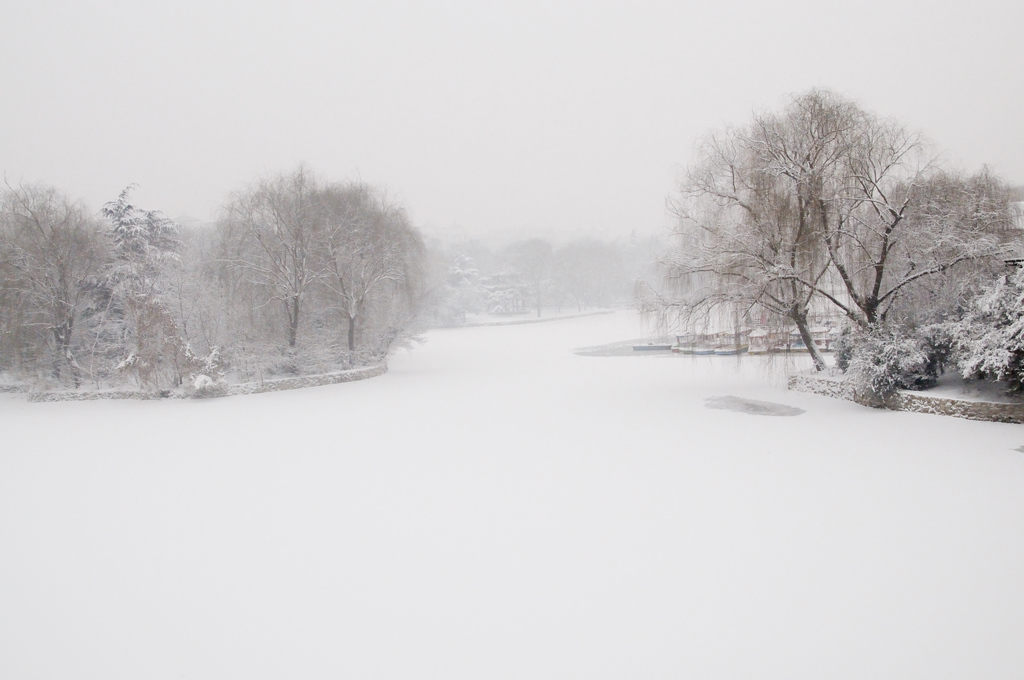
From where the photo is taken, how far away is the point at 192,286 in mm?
19750

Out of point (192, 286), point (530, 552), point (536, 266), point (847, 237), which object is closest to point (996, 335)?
point (847, 237)

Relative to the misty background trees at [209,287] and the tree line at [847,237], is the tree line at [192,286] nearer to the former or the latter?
the misty background trees at [209,287]

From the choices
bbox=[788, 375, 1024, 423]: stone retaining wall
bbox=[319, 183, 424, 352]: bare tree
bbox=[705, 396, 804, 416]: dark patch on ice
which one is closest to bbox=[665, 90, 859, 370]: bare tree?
bbox=[788, 375, 1024, 423]: stone retaining wall

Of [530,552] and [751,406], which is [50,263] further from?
[751,406]

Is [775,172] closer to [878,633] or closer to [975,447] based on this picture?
[975,447]

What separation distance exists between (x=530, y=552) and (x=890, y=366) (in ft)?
32.0

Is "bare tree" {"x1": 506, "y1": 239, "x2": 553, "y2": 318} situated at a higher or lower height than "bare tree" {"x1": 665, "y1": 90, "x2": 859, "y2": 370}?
higher

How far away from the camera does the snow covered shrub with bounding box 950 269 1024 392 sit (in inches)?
370

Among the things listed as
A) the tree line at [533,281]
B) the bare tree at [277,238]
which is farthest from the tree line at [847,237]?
the tree line at [533,281]

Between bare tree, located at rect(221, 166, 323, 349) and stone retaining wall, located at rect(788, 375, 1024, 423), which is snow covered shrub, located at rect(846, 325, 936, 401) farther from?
bare tree, located at rect(221, 166, 323, 349)

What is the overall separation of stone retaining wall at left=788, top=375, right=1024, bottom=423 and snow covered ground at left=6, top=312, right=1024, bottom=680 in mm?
328

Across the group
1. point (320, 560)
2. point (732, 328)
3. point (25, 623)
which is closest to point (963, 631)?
point (320, 560)

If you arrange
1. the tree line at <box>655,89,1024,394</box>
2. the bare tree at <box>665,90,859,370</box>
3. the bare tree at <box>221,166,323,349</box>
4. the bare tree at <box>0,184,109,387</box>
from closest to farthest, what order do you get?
→ the tree line at <box>655,89,1024,394</box>
the bare tree at <box>665,90,859,370</box>
the bare tree at <box>0,184,109,387</box>
the bare tree at <box>221,166,323,349</box>

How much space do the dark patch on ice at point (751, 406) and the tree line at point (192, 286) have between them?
1361 centimetres
